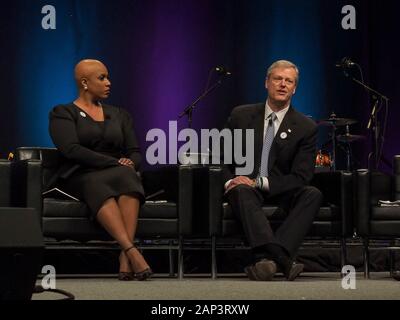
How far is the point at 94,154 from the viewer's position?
14.5 feet

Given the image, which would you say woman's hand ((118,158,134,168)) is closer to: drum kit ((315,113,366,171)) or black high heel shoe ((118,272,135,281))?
black high heel shoe ((118,272,135,281))

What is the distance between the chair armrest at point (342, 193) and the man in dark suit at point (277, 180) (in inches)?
6.6

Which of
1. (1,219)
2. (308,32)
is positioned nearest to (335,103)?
(308,32)

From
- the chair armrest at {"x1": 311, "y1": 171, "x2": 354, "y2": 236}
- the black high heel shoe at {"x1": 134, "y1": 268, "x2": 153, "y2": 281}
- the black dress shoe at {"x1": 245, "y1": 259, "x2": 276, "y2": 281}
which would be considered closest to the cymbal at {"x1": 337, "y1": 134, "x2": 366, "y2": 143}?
the chair armrest at {"x1": 311, "y1": 171, "x2": 354, "y2": 236}

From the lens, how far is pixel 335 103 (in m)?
7.19

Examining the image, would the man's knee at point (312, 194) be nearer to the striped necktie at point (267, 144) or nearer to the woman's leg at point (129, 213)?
the striped necktie at point (267, 144)

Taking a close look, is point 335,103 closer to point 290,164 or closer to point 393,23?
point 393,23

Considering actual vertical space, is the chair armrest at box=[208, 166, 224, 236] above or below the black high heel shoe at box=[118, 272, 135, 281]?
above

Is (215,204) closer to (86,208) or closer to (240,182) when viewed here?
(240,182)

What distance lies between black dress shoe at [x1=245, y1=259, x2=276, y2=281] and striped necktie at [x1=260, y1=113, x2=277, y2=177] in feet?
2.14

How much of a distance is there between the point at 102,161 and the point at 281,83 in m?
1.00

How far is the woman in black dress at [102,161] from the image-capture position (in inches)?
167

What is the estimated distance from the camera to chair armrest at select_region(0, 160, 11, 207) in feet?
14.6

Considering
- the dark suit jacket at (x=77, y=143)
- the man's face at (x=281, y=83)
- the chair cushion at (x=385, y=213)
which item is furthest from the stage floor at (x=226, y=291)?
the man's face at (x=281, y=83)
